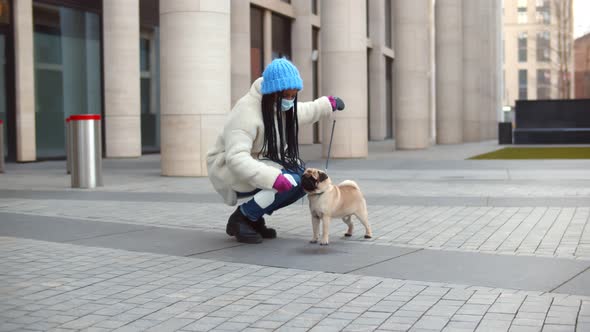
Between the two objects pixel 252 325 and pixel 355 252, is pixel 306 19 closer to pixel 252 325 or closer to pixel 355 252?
pixel 355 252

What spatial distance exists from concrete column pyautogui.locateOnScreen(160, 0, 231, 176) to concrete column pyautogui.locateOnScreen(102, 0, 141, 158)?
9359 mm

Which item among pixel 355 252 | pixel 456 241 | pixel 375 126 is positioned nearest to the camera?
pixel 355 252

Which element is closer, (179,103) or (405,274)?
(405,274)

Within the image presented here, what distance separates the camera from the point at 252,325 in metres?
4.61

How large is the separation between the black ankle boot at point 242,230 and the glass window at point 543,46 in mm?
100450

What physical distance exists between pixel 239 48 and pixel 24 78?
8538 millimetres

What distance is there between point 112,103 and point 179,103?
9.98 m

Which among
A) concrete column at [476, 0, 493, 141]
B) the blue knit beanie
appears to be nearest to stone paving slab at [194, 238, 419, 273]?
the blue knit beanie

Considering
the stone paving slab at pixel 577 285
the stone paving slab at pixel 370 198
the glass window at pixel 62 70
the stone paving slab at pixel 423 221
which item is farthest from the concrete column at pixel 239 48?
the stone paving slab at pixel 577 285

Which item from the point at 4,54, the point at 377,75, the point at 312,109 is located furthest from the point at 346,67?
the point at 377,75

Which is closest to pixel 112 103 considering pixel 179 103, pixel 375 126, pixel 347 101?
pixel 347 101

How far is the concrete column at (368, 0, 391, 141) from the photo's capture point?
47.2 m

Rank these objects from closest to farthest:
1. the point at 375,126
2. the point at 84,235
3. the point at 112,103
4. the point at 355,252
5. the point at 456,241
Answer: the point at 355,252, the point at 456,241, the point at 84,235, the point at 112,103, the point at 375,126

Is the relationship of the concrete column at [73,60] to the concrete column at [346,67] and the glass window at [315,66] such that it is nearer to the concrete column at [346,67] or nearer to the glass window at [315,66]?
the concrete column at [346,67]
